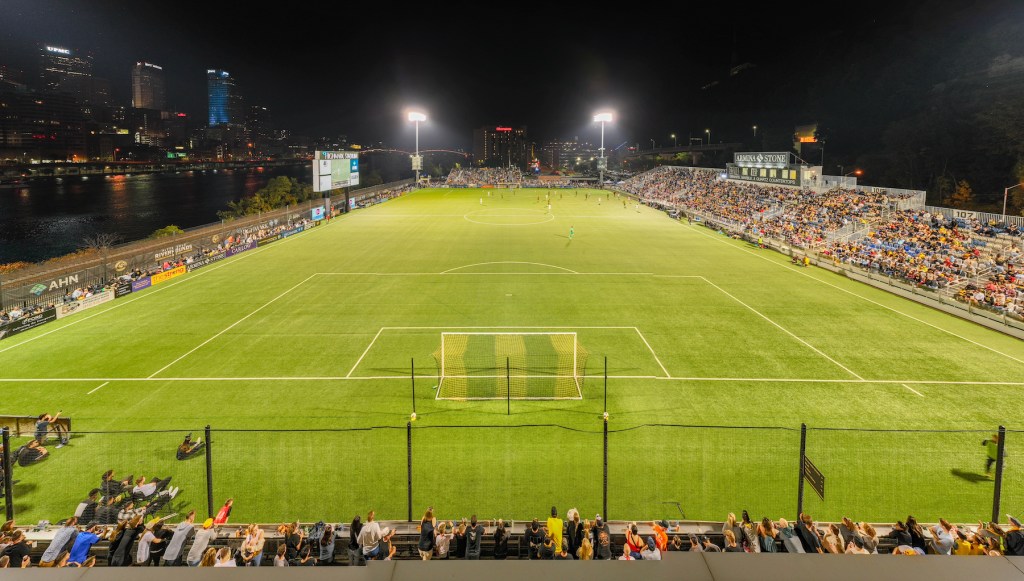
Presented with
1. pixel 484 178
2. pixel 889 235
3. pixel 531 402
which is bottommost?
pixel 531 402

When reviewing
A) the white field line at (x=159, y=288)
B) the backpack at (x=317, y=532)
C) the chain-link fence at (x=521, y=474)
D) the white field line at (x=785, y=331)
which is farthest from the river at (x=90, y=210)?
the backpack at (x=317, y=532)

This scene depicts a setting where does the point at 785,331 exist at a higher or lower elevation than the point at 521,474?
higher

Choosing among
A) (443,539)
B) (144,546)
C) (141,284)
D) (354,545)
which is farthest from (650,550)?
(141,284)

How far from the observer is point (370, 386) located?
61.5 ft

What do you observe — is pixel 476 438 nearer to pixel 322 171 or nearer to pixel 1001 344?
pixel 1001 344

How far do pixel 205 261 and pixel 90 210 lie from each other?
88.4 m

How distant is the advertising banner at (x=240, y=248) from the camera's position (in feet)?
143

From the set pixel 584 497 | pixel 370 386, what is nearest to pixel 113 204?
pixel 370 386

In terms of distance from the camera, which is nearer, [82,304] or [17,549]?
[17,549]

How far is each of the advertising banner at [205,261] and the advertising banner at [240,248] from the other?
888 mm

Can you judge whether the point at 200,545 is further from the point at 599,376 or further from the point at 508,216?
the point at 508,216

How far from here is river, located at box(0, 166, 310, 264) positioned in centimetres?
8000

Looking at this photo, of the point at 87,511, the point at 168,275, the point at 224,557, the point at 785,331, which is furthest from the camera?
the point at 168,275

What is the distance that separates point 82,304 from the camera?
28188 mm
